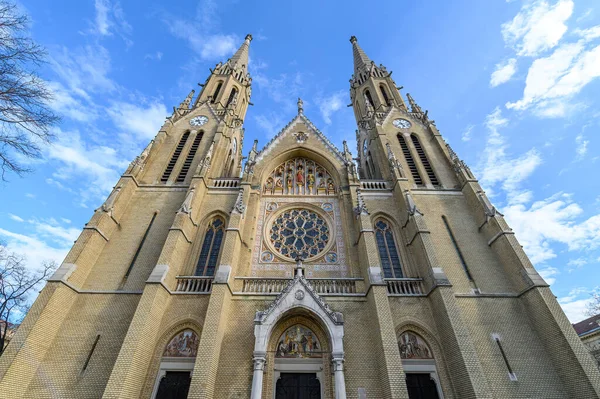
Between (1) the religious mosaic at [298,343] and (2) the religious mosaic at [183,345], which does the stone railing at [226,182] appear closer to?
(2) the religious mosaic at [183,345]

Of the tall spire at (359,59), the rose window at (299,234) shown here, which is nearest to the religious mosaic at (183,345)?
the rose window at (299,234)

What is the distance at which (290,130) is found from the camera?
2234cm

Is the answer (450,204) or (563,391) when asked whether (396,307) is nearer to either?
(563,391)

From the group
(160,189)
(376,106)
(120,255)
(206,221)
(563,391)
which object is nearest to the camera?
(563,391)

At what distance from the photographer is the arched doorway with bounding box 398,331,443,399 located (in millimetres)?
11031

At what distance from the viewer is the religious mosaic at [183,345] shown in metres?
11.7

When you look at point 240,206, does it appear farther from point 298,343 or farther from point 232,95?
point 232,95

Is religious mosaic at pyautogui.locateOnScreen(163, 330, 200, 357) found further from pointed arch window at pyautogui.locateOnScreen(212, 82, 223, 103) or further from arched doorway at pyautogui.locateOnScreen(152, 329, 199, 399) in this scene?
pointed arch window at pyautogui.locateOnScreen(212, 82, 223, 103)

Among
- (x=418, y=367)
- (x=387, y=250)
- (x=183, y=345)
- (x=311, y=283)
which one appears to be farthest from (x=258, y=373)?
(x=387, y=250)

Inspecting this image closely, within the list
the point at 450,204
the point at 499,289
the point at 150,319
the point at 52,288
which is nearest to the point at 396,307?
the point at 499,289

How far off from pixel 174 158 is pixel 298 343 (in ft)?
52.7

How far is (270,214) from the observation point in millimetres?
17641

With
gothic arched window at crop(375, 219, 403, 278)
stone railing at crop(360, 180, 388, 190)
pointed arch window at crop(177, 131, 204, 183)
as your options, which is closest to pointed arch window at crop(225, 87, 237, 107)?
pointed arch window at crop(177, 131, 204, 183)

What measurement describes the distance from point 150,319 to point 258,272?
5398 mm
